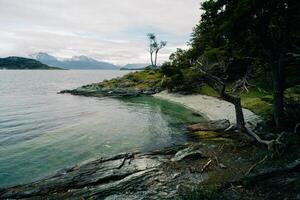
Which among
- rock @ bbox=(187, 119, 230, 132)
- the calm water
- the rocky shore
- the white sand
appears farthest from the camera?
the white sand

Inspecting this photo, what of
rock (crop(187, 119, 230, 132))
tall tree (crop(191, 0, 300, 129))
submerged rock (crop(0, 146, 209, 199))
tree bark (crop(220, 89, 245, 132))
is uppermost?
tall tree (crop(191, 0, 300, 129))

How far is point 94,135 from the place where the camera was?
120 feet

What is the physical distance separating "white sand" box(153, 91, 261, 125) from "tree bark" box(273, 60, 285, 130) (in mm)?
→ 7045

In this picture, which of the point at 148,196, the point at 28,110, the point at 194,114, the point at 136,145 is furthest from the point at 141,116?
the point at 148,196

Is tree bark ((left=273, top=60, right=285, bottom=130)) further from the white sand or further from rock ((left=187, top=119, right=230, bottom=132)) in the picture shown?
the white sand

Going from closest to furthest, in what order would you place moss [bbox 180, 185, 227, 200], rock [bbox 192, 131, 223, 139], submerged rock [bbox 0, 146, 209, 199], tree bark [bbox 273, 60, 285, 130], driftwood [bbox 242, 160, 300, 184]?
moss [bbox 180, 185, 227, 200] < driftwood [bbox 242, 160, 300, 184] < submerged rock [bbox 0, 146, 209, 199] < tree bark [bbox 273, 60, 285, 130] < rock [bbox 192, 131, 223, 139]

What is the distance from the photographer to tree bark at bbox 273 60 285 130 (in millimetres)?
25914

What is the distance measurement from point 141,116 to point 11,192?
33.3 metres

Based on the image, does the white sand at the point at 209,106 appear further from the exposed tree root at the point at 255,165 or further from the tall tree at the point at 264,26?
the exposed tree root at the point at 255,165

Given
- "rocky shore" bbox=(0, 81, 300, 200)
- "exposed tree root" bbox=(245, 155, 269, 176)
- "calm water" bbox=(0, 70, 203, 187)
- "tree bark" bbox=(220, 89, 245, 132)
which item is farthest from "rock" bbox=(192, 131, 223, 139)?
"exposed tree root" bbox=(245, 155, 269, 176)

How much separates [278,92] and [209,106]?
2799 cm

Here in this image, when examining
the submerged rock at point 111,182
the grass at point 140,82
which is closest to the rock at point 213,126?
the submerged rock at point 111,182

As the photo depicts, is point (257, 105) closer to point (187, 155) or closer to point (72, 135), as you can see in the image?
point (72, 135)

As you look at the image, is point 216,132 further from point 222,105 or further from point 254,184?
point 222,105
